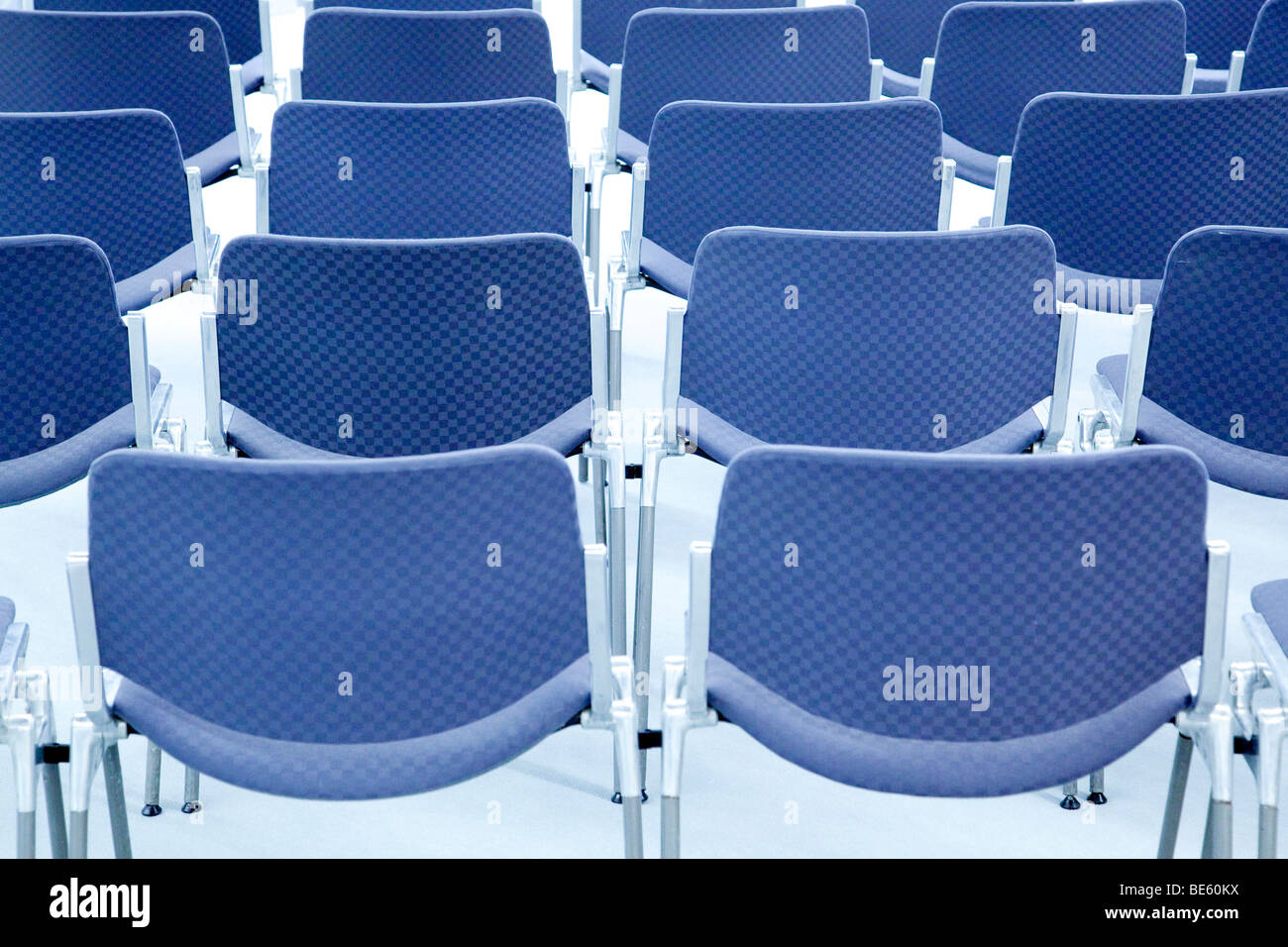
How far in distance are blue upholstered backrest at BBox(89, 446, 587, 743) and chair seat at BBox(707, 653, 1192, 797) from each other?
11.8 inches

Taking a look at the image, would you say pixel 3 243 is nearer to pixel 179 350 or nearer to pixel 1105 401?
pixel 179 350

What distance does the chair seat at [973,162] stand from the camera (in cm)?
394

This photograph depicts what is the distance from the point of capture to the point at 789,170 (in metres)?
3.05

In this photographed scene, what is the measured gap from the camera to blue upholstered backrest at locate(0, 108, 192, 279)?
9.56 feet

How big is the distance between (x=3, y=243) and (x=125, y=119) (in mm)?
712

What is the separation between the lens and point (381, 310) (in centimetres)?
237

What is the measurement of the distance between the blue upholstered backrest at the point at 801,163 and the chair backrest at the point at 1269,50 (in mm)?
1377

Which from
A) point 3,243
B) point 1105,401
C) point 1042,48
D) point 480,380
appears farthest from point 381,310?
point 1042,48

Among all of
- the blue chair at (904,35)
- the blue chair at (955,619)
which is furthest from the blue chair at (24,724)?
the blue chair at (904,35)

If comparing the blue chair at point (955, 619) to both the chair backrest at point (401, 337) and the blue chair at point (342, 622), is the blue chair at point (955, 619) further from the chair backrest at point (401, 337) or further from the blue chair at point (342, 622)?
the chair backrest at point (401, 337)

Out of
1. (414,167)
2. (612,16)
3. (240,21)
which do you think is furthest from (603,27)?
(414,167)

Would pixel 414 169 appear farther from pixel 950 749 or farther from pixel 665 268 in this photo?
pixel 950 749

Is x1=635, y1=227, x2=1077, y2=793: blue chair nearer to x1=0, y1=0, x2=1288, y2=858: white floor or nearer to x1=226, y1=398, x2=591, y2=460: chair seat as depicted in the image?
x1=226, y1=398, x2=591, y2=460: chair seat

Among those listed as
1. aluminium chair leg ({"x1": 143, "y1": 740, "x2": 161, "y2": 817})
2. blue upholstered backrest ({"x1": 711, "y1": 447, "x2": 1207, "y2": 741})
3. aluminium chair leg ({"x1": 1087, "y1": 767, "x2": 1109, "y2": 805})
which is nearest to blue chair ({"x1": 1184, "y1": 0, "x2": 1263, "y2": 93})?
aluminium chair leg ({"x1": 1087, "y1": 767, "x2": 1109, "y2": 805})
